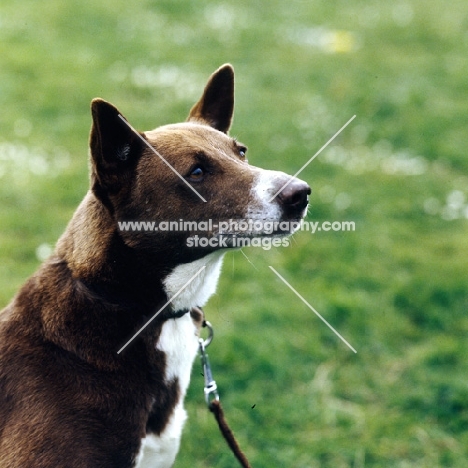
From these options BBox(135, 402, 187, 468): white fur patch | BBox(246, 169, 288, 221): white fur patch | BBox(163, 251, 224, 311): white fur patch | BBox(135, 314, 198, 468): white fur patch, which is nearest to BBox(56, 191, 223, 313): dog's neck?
BBox(163, 251, 224, 311): white fur patch

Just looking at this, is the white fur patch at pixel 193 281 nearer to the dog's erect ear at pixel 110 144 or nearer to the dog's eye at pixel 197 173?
the dog's eye at pixel 197 173

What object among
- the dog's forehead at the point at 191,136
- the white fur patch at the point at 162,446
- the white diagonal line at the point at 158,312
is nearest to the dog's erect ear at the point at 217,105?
the dog's forehead at the point at 191,136

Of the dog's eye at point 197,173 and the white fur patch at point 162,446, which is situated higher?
the dog's eye at point 197,173

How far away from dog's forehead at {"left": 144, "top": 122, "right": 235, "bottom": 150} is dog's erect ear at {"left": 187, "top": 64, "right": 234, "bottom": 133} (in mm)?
245

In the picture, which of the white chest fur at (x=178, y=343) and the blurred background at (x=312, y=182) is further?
the blurred background at (x=312, y=182)

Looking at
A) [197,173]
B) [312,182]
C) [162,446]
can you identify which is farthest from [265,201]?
[312,182]

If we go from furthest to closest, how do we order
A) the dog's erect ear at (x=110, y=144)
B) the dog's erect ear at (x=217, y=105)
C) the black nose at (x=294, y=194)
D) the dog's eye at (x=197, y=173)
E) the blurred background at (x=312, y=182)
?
the blurred background at (x=312, y=182)
the dog's erect ear at (x=217, y=105)
the dog's eye at (x=197, y=173)
the black nose at (x=294, y=194)
the dog's erect ear at (x=110, y=144)

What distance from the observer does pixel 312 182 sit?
7191 millimetres

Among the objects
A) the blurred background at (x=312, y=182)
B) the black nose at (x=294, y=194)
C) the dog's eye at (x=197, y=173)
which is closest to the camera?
the black nose at (x=294, y=194)

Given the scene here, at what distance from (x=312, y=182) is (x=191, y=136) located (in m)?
3.98

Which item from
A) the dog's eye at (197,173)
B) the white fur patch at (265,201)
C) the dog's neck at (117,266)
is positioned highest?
the dog's eye at (197,173)

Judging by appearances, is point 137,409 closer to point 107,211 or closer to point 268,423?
point 107,211

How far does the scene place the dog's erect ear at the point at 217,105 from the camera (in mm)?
3723

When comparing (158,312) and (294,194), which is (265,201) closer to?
(294,194)
